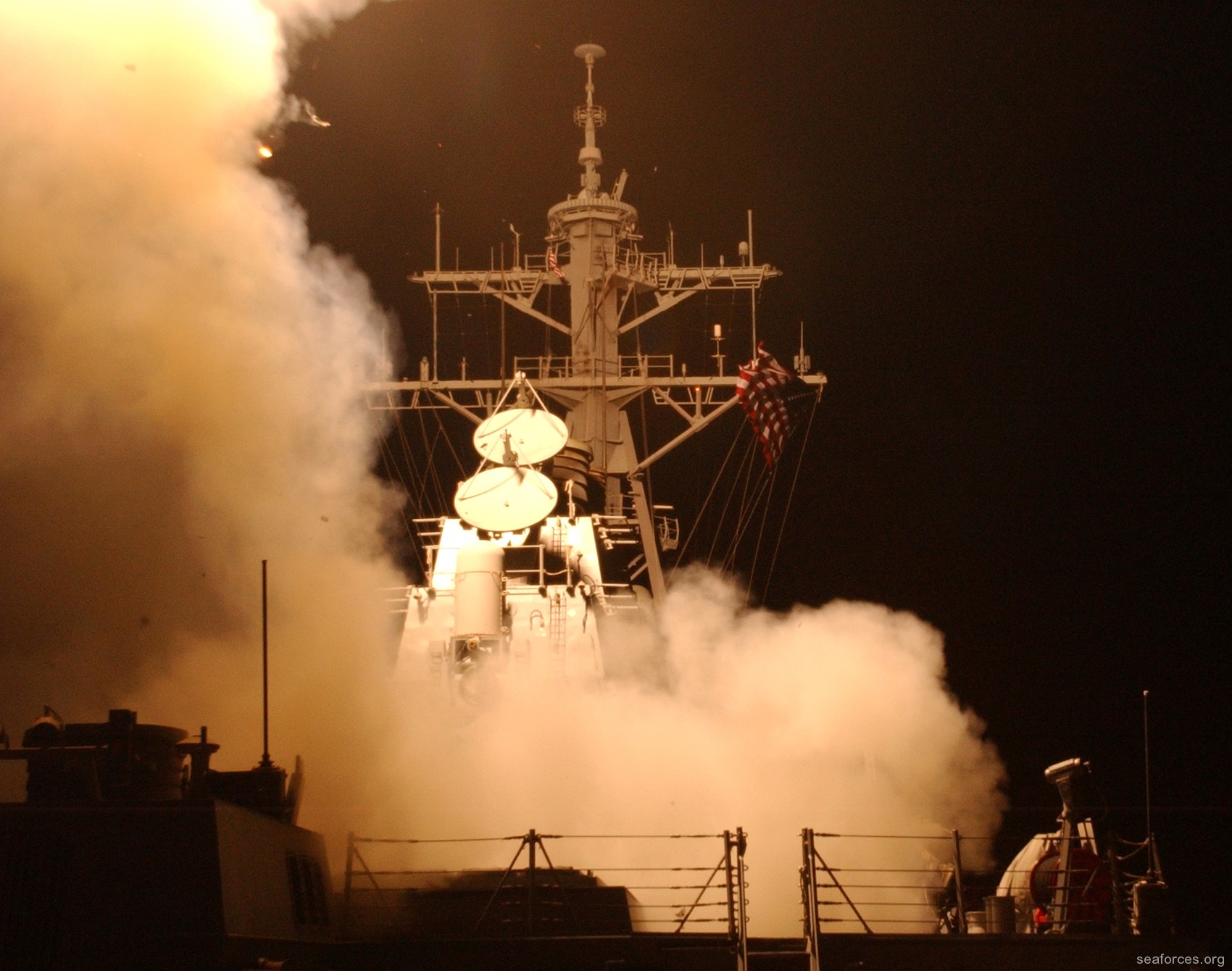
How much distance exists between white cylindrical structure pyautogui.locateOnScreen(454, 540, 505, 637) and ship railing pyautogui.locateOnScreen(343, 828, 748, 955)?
1.68m

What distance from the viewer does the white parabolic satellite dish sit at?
1315cm

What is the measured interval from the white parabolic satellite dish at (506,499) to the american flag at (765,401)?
3.36m

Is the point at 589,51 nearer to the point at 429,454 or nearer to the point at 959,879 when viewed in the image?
the point at 429,454

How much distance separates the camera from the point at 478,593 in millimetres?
12438

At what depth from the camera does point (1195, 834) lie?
22.3 metres

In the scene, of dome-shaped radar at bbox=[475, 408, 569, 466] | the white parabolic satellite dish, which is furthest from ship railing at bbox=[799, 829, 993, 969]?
dome-shaped radar at bbox=[475, 408, 569, 466]

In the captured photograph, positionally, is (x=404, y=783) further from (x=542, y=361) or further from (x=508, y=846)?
(x=542, y=361)

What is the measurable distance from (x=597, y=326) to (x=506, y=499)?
3516mm

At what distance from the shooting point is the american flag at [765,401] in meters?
16.1

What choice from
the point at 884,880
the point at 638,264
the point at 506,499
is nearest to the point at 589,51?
the point at 638,264

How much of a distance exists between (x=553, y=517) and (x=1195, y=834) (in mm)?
12875

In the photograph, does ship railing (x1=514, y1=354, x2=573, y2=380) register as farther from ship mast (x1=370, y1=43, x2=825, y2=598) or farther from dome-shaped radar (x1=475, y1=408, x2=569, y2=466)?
dome-shaped radar (x1=475, y1=408, x2=569, y2=466)

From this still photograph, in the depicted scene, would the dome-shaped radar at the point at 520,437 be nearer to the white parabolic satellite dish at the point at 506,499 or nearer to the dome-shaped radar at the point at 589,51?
the white parabolic satellite dish at the point at 506,499

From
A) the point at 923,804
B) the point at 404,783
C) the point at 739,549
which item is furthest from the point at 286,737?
the point at 739,549
